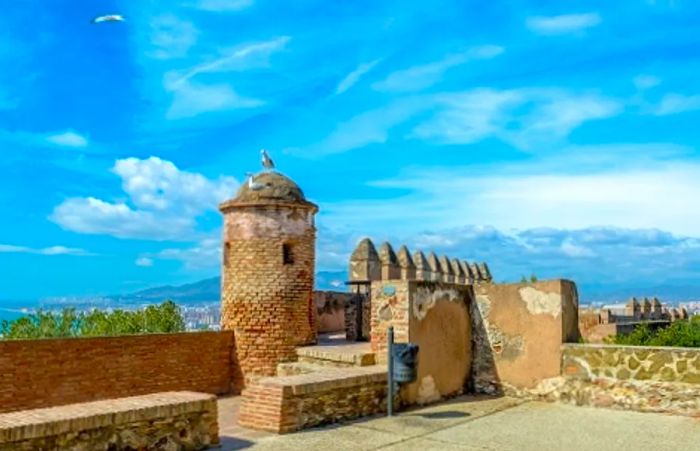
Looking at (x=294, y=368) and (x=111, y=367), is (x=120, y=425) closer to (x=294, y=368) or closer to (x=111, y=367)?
(x=111, y=367)

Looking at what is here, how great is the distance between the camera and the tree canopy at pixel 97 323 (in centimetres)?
1873

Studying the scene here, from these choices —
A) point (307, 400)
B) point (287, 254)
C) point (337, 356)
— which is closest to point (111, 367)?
point (337, 356)

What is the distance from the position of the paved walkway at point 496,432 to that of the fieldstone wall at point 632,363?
0.53 meters

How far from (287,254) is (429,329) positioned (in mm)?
4912

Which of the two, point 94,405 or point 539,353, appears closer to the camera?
point 94,405

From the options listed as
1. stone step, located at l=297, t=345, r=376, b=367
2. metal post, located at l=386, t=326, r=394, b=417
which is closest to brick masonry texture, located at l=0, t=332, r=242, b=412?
stone step, located at l=297, t=345, r=376, b=367

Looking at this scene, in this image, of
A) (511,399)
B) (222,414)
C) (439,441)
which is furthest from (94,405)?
(511,399)

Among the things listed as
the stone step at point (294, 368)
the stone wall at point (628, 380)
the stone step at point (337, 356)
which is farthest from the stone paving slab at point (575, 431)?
the stone step at point (294, 368)

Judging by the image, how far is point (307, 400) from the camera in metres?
8.63

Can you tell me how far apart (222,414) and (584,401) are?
559 centimetres

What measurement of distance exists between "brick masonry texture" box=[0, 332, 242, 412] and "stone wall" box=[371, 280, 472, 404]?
4396 millimetres

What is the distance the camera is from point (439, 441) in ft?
26.3

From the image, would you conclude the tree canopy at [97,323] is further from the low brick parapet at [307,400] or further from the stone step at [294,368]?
the low brick parapet at [307,400]

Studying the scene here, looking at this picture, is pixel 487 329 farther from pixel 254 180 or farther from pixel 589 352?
pixel 254 180
